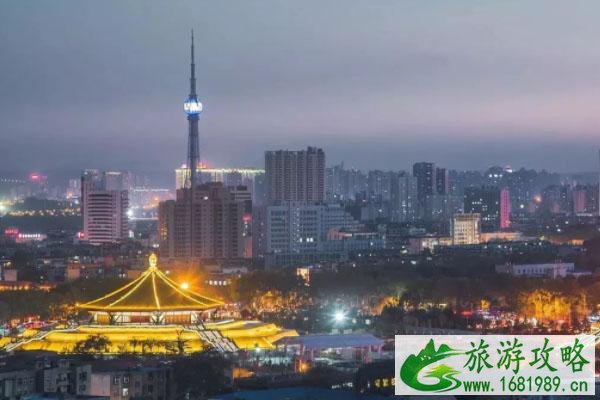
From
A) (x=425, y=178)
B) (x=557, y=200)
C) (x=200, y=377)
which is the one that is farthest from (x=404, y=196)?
(x=200, y=377)

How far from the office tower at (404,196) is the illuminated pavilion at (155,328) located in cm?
4891

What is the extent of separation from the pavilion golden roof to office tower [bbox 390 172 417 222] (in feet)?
160

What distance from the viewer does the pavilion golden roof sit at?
19.4 metres

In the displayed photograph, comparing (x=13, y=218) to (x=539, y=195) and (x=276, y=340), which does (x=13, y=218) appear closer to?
(x=539, y=195)

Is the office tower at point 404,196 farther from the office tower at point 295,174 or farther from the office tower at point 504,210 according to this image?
the office tower at point 295,174

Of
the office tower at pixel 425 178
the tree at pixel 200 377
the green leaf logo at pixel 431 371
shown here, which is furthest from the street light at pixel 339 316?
the office tower at pixel 425 178

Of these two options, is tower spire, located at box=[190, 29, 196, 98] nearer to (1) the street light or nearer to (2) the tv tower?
(2) the tv tower

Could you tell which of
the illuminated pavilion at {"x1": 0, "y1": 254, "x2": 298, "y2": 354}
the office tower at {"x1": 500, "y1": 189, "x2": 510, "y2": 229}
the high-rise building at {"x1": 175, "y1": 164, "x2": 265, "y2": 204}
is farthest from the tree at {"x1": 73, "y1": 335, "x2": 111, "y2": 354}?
the high-rise building at {"x1": 175, "y1": 164, "x2": 265, "y2": 204}

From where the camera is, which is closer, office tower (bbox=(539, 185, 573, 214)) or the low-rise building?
the low-rise building

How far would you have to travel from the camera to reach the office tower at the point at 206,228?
1650 inches

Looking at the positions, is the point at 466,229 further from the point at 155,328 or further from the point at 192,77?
the point at 155,328

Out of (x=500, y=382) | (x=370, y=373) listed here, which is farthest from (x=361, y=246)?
(x=500, y=382)

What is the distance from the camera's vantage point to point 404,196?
7106cm

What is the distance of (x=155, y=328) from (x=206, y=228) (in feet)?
75.4
